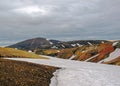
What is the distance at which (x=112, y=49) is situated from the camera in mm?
182250

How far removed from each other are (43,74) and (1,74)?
1041 cm

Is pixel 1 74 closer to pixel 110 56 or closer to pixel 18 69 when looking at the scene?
pixel 18 69

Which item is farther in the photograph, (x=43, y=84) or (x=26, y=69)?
(x=26, y=69)

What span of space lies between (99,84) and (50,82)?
8.33 metres

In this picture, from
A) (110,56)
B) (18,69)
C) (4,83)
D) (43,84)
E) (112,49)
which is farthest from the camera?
(112,49)

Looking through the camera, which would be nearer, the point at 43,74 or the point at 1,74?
the point at 1,74

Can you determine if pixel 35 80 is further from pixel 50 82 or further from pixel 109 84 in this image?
pixel 109 84

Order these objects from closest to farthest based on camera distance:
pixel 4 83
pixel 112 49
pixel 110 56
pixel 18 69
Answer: pixel 4 83 < pixel 18 69 < pixel 110 56 < pixel 112 49

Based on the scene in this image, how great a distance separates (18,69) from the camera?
54875mm

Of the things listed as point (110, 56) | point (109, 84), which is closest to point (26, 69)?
point (109, 84)

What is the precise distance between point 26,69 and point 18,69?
2231 mm

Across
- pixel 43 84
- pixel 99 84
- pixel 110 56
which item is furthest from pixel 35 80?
pixel 110 56

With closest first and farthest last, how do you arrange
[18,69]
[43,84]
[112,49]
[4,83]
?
[4,83] < [43,84] < [18,69] < [112,49]

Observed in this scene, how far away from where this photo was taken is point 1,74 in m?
47.7
